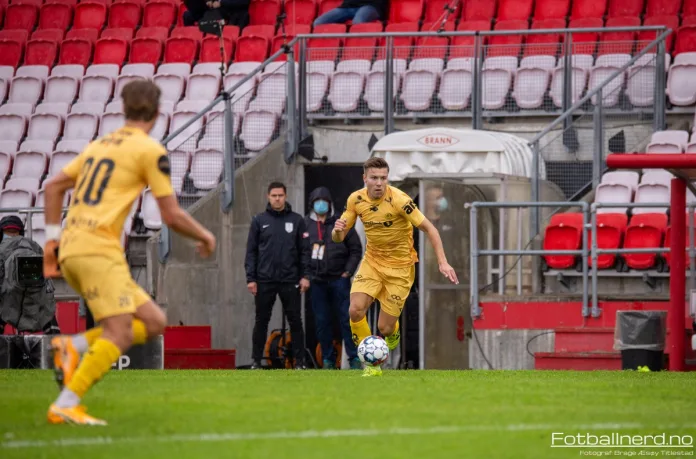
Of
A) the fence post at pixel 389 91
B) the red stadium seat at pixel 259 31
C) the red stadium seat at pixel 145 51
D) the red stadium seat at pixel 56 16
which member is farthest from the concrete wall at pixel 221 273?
the red stadium seat at pixel 56 16

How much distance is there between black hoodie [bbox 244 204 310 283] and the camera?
18.0 meters

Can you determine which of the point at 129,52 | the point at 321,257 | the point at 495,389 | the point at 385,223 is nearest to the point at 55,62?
the point at 129,52

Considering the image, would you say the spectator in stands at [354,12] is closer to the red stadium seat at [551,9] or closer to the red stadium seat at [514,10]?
the red stadium seat at [514,10]

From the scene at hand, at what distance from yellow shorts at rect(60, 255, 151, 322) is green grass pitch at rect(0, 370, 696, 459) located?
0.65 metres

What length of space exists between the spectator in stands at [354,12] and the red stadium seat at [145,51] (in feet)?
10.00

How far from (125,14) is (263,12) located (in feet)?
9.20

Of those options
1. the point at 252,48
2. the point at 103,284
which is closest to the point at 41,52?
the point at 252,48

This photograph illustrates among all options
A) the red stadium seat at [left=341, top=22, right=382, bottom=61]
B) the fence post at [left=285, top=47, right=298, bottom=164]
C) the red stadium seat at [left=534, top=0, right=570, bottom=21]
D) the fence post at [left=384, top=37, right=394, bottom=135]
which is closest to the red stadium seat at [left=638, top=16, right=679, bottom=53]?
the red stadium seat at [left=534, top=0, right=570, bottom=21]

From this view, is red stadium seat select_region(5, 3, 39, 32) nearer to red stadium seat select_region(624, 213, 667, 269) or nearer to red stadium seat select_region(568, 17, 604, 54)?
red stadium seat select_region(568, 17, 604, 54)

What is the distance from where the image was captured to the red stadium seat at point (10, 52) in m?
25.1

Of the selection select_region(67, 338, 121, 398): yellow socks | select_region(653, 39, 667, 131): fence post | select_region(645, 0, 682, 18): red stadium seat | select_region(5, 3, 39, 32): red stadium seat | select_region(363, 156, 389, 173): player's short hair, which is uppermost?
select_region(5, 3, 39, 32): red stadium seat

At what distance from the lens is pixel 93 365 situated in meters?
7.81

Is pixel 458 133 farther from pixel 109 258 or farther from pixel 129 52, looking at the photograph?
pixel 109 258

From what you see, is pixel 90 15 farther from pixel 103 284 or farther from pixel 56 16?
pixel 103 284
